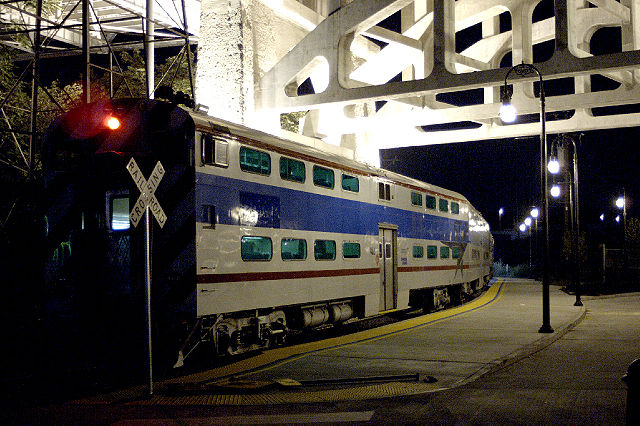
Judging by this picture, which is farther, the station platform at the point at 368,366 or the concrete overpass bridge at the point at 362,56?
the concrete overpass bridge at the point at 362,56

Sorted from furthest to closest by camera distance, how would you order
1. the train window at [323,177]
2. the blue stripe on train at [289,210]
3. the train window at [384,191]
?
the train window at [384,191], the train window at [323,177], the blue stripe on train at [289,210]

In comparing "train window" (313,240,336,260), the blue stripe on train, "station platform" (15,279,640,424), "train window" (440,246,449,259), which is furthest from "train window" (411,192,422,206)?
"train window" (313,240,336,260)

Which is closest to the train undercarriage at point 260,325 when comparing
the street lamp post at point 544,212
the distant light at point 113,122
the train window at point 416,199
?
the distant light at point 113,122

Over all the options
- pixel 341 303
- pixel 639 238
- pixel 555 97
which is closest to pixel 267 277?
pixel 341 303

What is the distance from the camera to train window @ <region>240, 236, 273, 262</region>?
1309cm

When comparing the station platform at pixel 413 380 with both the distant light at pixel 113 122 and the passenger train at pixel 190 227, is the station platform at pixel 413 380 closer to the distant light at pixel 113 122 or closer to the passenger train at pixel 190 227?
the passenger train at pixel 190 227

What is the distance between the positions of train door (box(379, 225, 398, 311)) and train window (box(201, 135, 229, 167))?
7842mm

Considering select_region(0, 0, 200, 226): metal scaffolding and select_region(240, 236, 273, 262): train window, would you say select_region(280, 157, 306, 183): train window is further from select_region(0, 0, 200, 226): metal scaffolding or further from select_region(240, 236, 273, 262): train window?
select_region(0, 0, 200, 226): metal scaffolding

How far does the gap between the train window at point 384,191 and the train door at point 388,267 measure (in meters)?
0.78

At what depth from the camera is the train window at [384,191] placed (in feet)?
64.5

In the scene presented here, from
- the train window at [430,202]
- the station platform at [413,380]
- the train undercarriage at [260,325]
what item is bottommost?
the station platform at [413,380]

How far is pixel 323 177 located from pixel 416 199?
22.8ft

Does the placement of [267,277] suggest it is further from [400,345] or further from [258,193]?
[400,345]

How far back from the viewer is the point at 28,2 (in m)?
26.9
